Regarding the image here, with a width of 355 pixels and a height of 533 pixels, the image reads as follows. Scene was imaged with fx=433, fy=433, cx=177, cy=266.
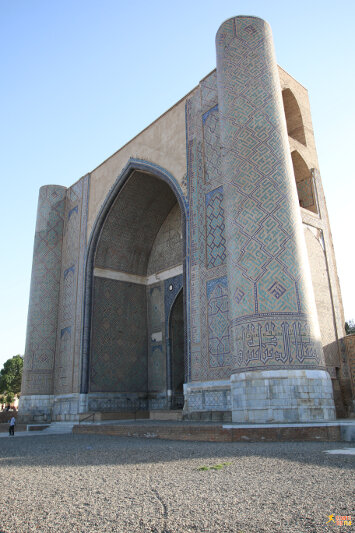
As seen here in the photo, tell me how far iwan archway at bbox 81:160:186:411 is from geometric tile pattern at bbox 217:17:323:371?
3333 mm

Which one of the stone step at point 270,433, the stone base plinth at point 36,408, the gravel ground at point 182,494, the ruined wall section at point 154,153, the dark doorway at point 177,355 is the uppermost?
the ruined wall section at point 154,153

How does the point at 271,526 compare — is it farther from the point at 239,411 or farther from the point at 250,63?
the point at 250,63

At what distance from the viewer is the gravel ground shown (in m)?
1.48

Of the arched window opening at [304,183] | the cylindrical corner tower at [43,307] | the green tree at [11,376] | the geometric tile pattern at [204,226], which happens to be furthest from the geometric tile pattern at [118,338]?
the green tree at [11,376]

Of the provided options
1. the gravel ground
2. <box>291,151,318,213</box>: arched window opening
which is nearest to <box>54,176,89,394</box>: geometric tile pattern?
<box>291,151,318,213</box>: arched window opening

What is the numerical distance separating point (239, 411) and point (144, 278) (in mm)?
6348

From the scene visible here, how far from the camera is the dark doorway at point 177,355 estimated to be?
32.4 ft

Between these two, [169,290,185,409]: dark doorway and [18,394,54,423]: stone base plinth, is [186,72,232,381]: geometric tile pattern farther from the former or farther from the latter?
[18,394,54,423]: stone base plinth

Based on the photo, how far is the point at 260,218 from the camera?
5.73m

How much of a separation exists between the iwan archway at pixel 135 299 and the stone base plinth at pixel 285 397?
459cm

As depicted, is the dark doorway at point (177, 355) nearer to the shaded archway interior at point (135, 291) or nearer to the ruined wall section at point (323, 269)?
the shaded archway interior at point (135, 291)

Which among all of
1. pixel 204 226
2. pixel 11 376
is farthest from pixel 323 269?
pixel 11 376

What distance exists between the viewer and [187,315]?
7293mm

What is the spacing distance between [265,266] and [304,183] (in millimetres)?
3925
